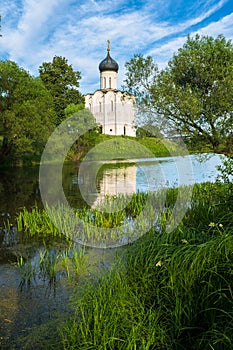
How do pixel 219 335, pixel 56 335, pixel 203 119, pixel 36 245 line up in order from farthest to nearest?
1. pixel 203 119
2. pixel 36 245
3. pixel 56 335
4. pixel 219 335

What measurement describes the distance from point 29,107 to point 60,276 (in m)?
18.8

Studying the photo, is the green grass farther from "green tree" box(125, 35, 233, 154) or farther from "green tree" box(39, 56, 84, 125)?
"green tree" box(39, 56, 84, 125)

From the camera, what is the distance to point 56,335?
323cm

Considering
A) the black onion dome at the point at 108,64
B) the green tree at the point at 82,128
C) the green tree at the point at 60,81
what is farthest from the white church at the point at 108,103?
the green tree at the point at 82,128

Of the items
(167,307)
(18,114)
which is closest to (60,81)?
(18,114)

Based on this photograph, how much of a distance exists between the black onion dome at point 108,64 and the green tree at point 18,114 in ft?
94.4

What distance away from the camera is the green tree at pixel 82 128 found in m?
34.0

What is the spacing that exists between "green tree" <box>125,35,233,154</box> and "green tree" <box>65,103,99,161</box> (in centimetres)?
2616

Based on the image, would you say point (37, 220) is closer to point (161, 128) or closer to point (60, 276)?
point (60, 276)

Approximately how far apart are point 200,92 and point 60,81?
38018mm

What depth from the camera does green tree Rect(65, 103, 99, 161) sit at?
1337 inches

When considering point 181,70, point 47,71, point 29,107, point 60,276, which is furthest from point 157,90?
point 47,71

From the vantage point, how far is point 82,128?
34000 millimetres

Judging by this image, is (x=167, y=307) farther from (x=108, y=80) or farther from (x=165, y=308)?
(x=108, y=80)
